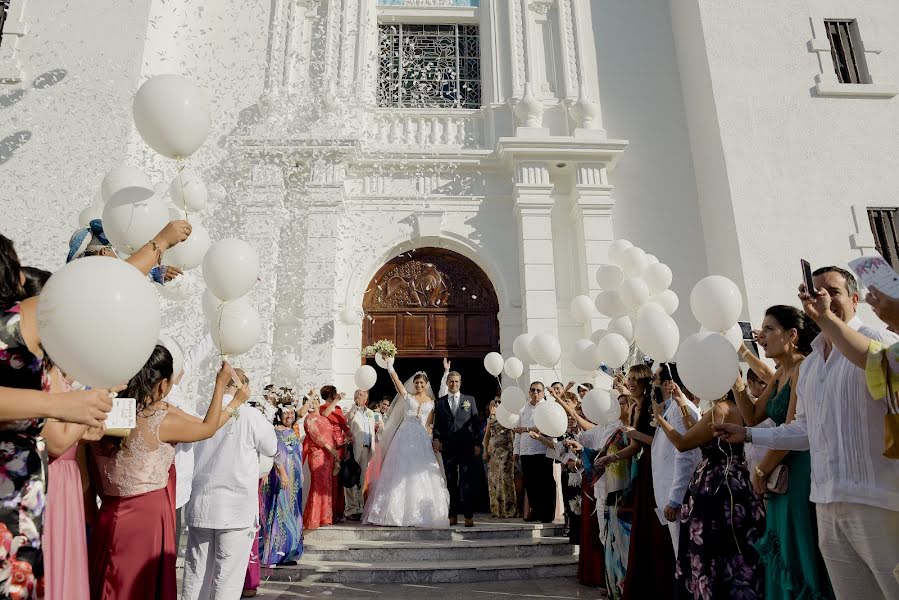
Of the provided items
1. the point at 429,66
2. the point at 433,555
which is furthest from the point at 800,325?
the point at 429,66

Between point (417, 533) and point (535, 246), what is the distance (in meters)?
4.74

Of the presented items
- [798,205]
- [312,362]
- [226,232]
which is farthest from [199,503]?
[798,205]

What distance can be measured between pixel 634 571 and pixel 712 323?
1642mm

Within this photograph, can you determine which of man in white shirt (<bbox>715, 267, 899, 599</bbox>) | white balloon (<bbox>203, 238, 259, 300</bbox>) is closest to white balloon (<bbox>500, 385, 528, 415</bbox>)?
white balloon (<bbox>203, 238, 259, 300</bbox>)

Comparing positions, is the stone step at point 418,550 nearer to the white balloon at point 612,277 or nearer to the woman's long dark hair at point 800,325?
the white balloon at point 612,277

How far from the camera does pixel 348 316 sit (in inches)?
345

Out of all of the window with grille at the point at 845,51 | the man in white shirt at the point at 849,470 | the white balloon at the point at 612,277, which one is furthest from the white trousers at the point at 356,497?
the window with grille at the point at 845,51

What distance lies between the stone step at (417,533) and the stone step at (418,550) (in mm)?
167

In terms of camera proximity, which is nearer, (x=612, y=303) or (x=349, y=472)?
(x=612, y=303)

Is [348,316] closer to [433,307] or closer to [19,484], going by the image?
[433,307]

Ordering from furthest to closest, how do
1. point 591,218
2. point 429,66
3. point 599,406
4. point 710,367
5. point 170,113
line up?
point 429,66 < point 591,218 < point 599,406 < point 170,113 < point 710,367

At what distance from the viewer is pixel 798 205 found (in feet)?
29.1

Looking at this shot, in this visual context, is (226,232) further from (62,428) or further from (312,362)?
(62,428)

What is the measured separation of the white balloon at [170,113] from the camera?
3.13m
